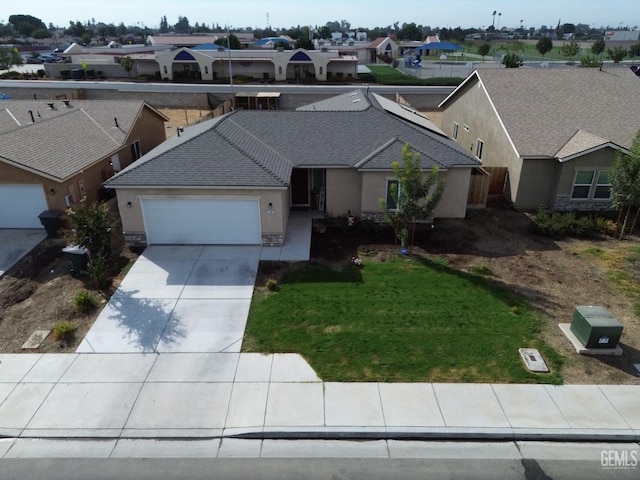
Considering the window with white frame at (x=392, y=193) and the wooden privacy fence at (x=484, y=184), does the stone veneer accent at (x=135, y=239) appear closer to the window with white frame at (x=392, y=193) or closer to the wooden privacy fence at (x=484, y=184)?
the window with white frame at (x=392, y=193)

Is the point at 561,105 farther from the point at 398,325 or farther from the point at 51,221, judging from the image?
the point at 51,221

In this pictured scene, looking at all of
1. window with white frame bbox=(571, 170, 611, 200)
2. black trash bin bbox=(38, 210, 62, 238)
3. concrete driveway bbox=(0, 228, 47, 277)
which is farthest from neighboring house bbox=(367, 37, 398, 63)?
concrete driveway bbox=(0, 228, 47, 277)

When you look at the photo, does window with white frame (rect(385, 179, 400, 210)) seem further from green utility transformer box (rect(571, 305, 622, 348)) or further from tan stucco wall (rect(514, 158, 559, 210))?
green utility transformer box (rect(571, 305, 622, 348))

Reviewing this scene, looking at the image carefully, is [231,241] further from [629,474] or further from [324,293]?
[629,474]

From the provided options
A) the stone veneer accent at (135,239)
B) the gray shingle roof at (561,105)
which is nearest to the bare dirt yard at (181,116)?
the stone veneer accent at (135,239)

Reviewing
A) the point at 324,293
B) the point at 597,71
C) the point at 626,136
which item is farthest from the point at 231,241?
the point at 597,71

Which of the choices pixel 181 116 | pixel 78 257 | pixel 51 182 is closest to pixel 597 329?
pixel 78 257
